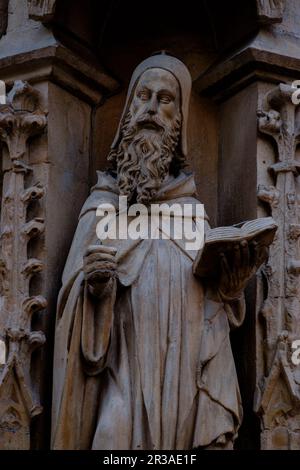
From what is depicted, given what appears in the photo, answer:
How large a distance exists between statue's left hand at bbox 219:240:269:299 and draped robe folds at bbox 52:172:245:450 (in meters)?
0.09

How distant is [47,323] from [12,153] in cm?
80

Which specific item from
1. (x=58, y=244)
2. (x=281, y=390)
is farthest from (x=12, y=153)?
(x=281, y=390)

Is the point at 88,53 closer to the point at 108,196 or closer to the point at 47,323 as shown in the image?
the point at 108,196

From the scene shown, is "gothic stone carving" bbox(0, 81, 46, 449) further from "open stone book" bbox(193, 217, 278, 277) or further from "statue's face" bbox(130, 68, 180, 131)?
"open stone book" bbox(193, 217, 278, 277)

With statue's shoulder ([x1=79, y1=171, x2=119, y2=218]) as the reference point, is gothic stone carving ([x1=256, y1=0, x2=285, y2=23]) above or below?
above

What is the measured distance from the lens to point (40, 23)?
7879mm

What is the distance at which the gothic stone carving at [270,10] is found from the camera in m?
7.76

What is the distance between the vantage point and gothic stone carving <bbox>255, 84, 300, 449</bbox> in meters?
7.29

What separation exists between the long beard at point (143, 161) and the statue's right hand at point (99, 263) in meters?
0.60

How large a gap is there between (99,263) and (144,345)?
1.47ft

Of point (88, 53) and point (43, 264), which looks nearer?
point (43, 264)

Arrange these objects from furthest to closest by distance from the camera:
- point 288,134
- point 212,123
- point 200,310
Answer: point 212,123, point 288,134, point 200,310

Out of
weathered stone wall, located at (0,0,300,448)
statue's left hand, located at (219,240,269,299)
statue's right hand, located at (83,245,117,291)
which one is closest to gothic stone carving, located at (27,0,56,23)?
weathered stone wall, located at (0,0,300,448)

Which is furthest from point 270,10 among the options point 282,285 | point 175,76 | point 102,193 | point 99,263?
point 99,263
